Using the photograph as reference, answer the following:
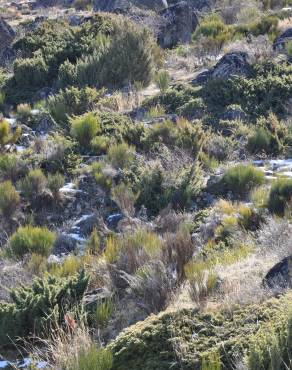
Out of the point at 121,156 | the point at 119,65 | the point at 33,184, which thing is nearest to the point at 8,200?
the point at 33,184

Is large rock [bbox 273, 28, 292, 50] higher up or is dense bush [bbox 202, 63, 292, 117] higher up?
large rock [bbox 273, 28, 292, 50]

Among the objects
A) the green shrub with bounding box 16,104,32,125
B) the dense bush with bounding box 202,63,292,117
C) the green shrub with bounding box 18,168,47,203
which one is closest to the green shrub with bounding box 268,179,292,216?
the green shrub with bounding box 18,168,47,203

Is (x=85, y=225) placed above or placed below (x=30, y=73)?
below

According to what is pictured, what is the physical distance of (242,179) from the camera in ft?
27.7

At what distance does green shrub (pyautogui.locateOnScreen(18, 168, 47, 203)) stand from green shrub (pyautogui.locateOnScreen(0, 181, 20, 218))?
9.1 inches

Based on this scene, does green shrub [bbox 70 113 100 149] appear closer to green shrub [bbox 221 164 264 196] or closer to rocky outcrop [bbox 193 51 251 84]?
green shrub [bbox 221 164 264 196]

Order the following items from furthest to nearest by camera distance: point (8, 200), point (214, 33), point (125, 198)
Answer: point (214, 33)
point (8, 200)
point (125, 198)

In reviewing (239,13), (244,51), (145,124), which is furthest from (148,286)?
(239,13)

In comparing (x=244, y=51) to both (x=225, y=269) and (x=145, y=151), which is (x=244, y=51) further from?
(x=225, y=269)

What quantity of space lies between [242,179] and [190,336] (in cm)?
472

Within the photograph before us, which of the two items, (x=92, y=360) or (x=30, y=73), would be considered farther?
(x=30, y=73)

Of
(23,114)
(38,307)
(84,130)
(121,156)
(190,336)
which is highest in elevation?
(190,336)

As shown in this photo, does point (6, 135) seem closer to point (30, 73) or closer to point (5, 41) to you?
point (30, 73)

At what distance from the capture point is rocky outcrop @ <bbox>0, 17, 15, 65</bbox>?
1639 centimetres
